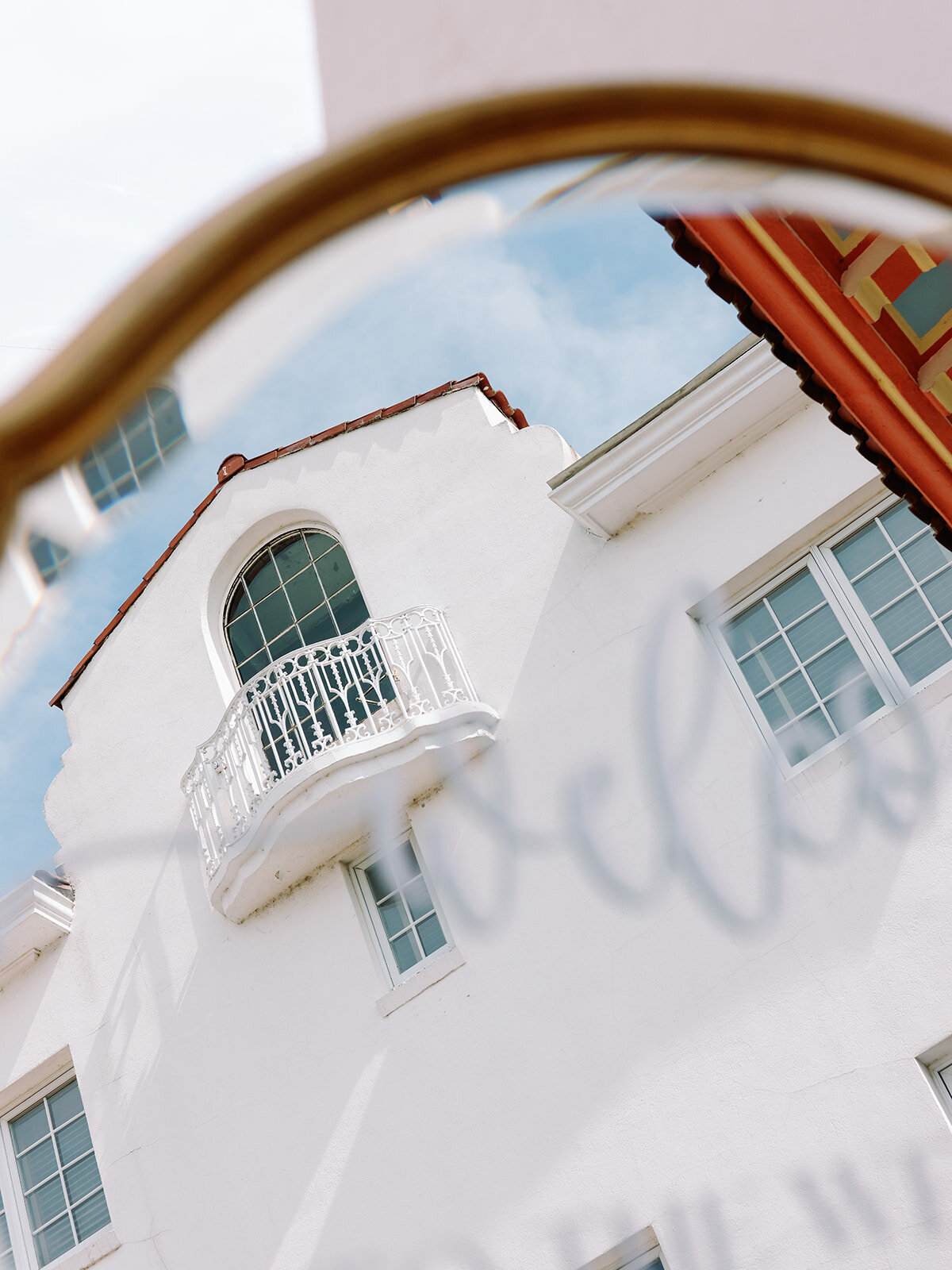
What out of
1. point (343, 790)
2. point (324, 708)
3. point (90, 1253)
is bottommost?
point (90, 1253)

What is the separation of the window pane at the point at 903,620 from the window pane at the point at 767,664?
25.0 inches

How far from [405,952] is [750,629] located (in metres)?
3.46

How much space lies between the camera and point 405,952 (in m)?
9.38

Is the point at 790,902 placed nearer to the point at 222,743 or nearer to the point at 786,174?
the point at 222,743

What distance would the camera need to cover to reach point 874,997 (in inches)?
283

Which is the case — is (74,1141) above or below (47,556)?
above

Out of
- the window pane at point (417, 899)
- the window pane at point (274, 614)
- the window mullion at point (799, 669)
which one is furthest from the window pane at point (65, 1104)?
the window mullion at point (799, 669)

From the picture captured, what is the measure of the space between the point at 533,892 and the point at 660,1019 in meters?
1.29

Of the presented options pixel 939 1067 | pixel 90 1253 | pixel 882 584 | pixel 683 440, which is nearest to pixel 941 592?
pixel 882 584

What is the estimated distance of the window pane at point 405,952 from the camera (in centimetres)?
930

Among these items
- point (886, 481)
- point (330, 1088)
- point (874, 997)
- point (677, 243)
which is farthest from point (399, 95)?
point (330, 1088)

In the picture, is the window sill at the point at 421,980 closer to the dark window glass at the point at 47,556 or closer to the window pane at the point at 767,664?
the window pane at the point at 767,664

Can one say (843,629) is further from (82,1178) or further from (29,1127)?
(29,1127)

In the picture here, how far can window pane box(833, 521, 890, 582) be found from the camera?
27.7ft
